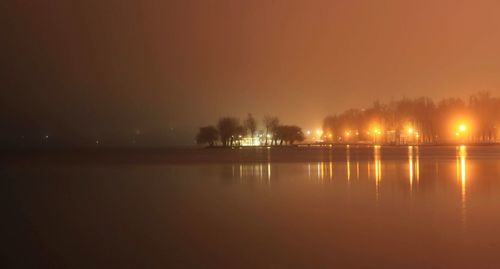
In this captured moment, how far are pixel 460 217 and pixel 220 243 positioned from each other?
317 inches

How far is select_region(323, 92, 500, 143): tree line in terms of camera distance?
356 ft

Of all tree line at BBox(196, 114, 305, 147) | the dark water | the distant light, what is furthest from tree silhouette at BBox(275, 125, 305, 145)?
the dark water

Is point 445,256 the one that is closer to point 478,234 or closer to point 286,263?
point 478,234

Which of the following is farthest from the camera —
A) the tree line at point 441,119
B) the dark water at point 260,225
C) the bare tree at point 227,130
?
the bare tree at point 227,130

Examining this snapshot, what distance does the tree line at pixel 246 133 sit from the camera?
147750 mm

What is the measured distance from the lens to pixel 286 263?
11.1 meters

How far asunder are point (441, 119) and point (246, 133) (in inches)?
2671

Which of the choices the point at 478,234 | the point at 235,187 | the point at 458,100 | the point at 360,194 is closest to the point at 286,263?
the point at 478,234

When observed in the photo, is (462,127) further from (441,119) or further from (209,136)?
(209,136)

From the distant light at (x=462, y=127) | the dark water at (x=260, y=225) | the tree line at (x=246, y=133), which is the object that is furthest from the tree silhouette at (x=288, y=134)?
the dark water at (x=260, y=225)

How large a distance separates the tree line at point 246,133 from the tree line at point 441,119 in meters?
26.6

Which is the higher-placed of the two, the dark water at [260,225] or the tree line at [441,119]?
the tree line at [441,119]

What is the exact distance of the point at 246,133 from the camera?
166m

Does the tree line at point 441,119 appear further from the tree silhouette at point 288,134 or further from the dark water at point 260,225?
the dark water at point 260,225
